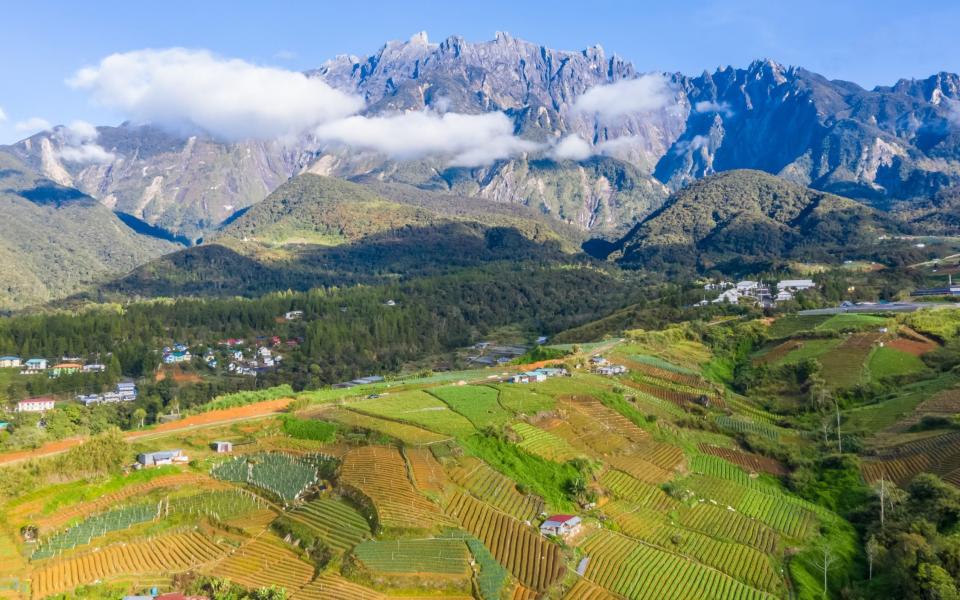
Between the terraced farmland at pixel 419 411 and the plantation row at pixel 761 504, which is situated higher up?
the terraced farmland at pixel 419 411

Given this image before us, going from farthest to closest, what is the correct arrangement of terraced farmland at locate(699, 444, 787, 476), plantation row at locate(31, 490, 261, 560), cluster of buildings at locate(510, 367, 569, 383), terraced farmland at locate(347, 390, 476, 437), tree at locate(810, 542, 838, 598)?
cluster of buildings at locate(510, 367, 569, 383) → terraced farmland at locate(699, 444, 787, 476) → terraced farmland at locate(347, 390, 476, 437) → tree at locate(810, 542, 838, 598) → plantation row at locate(31, 490, 261, 560)

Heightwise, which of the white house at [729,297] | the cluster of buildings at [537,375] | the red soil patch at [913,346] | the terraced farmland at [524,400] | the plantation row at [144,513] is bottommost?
the plantation row at [144,513]

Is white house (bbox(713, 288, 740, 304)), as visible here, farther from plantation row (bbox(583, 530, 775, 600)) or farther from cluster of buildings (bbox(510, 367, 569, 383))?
plantation row (bbox(583, 530, 775, 600))

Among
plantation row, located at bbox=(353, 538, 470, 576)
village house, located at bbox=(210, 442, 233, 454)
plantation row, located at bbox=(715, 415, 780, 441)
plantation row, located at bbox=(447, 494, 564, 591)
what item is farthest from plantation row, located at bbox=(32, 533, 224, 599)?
plantation row, located at bbox=(715, 415, 780, 441)

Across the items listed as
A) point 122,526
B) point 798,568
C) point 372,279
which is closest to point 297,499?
point 122,526

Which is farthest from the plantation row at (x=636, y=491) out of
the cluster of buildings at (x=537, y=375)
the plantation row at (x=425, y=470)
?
the cluster of buildings at (x=537, y=375)

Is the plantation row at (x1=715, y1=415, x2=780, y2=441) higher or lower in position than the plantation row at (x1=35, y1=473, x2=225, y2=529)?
lower

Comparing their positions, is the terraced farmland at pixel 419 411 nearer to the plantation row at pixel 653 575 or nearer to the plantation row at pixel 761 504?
the plantation row at pixel 653 575

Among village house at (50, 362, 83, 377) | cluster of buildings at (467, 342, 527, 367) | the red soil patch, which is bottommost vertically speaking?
cluster of buildings at (467, 342, 527, 367)
